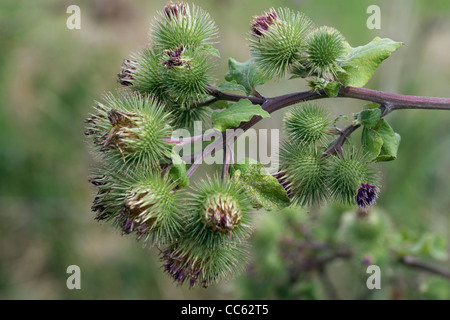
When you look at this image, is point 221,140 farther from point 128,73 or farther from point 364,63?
point 364,63

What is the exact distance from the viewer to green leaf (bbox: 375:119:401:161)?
151cm

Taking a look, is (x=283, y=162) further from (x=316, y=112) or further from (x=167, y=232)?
(x=167, y=232)

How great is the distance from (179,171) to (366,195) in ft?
2.06

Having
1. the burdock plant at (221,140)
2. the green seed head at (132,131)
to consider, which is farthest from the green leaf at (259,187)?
the green seed head at (132,131)

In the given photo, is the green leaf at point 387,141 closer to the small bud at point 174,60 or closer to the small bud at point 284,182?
the small bud at point 284,182

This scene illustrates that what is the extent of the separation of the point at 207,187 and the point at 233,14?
15.9 ft

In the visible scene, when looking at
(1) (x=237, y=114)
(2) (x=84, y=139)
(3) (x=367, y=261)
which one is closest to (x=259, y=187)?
(1) (x=237, y=114)

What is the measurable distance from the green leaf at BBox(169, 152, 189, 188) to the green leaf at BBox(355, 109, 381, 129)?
0.62 meters

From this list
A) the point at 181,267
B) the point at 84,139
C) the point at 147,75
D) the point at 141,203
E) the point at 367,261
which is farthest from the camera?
the point at 84,139

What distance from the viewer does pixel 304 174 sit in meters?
1.50

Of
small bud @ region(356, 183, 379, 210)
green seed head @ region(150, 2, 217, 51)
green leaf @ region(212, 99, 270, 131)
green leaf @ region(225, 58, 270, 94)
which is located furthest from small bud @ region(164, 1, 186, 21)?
small bud @ region(356, 183, 379, 210)

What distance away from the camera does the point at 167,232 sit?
4.71 ft

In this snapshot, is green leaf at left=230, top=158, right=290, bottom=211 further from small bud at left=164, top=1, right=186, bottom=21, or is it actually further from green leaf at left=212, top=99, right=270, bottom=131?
small bud at left=164, top=1, right=186, bottom=21
